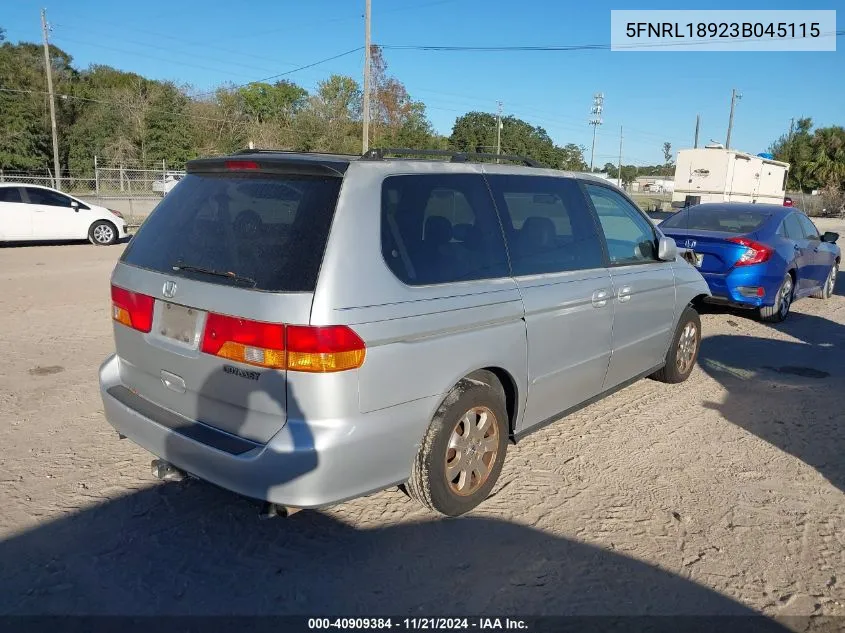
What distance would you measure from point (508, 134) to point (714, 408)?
68969 mm

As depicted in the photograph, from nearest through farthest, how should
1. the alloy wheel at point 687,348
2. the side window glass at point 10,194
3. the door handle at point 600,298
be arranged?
the door handle at point 600,298
the alloy wheel at point 687,348
the side window glass at point 10,194

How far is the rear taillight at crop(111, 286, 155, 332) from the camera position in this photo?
10.5 feet

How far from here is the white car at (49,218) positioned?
14.7 m

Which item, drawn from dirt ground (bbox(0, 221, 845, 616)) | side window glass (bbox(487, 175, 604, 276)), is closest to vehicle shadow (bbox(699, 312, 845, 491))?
dirt ground (bbox(0, 221, 845, 616))

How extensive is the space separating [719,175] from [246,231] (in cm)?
3104

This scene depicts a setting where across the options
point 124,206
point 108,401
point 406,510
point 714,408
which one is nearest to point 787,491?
point 714,408

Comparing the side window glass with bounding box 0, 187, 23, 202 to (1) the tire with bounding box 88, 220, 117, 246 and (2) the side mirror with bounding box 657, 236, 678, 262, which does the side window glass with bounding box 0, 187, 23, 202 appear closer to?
(1) the tire with bounding box 88, 220, 117, 246

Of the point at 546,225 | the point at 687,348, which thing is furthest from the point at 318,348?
the point at 687,348

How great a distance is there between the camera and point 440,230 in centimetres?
333

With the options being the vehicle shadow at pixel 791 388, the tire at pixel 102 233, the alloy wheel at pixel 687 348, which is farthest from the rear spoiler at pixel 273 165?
the tire at pixel 102 233

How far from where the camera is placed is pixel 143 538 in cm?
322

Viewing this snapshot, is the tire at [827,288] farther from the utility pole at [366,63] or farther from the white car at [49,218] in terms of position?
the utility pole at [366,63]

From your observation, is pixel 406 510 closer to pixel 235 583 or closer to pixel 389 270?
pixel 235 583

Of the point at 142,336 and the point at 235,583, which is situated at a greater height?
the point at 142,336
